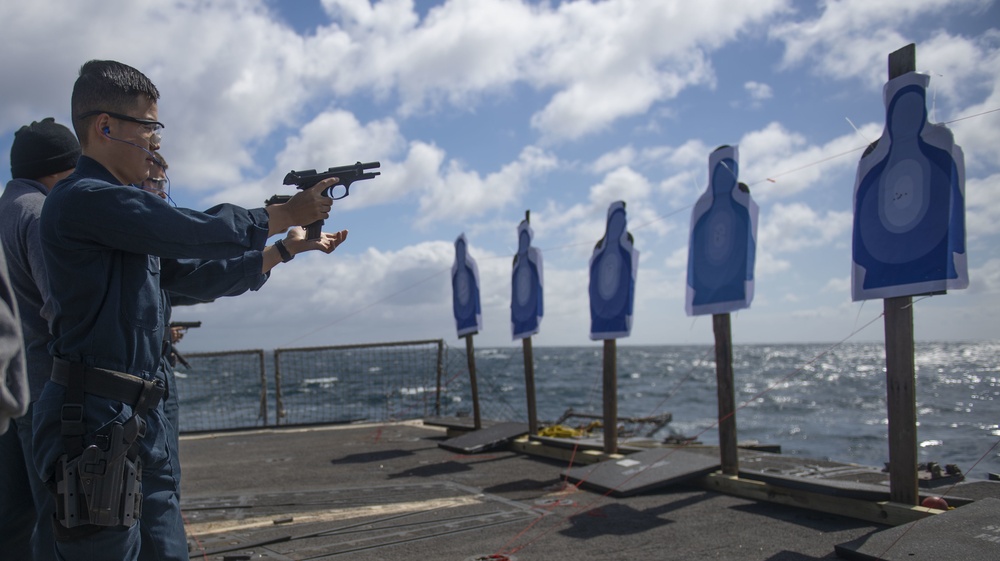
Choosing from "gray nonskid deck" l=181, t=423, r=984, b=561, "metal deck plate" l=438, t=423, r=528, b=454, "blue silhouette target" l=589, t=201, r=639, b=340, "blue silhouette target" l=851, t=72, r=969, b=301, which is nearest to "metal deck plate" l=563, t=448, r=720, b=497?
"gray nonskid deck" l=181, t=423, r=984, b=561

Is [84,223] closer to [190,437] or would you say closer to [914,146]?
[914,146]

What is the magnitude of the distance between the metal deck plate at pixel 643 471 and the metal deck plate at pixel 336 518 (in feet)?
2.75

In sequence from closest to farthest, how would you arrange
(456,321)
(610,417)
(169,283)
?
(169,283) < (610,417) < (456,321)

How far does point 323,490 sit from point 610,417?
115 inches

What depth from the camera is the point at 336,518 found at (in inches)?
198

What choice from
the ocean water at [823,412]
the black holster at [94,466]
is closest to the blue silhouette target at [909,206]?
the ocean water at [823,412]

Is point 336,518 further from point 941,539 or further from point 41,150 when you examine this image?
point 941,539

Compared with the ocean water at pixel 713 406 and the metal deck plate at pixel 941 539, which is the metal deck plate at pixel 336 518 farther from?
the ocean water at pixel 713 406

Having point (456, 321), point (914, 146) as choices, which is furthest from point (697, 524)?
point (456, 321)

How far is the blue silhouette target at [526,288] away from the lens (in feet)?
29.7

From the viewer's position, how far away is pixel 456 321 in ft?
34.8

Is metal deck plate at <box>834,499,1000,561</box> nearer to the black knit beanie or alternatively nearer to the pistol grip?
the pistol grip

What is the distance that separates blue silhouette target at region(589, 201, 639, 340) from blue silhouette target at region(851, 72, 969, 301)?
8.65 ft

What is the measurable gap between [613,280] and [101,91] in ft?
19.7
